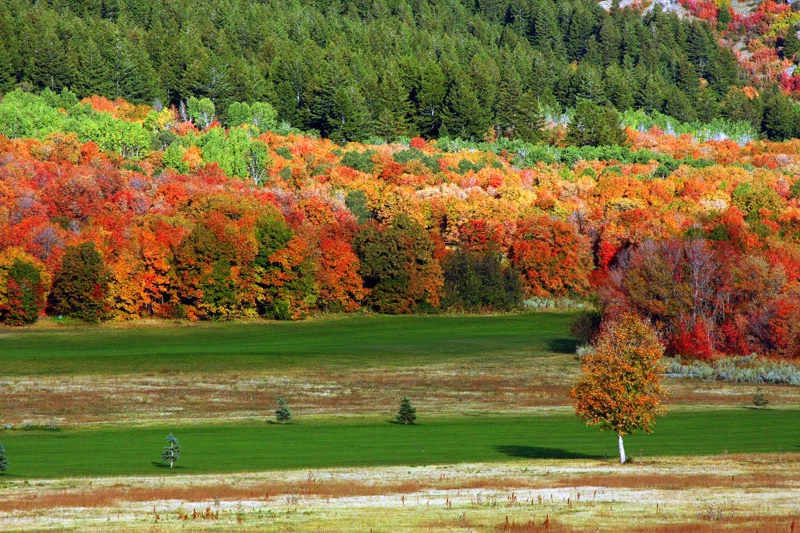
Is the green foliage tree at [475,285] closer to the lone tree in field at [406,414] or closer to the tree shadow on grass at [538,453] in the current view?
the lone tree in field at [406,414]

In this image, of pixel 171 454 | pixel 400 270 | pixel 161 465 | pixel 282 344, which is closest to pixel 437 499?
pixel 171 454

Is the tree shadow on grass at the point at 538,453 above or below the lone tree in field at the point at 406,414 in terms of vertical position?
below

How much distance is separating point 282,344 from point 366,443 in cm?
5448

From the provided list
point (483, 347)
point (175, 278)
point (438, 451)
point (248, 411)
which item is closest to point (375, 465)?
point (438, 451)

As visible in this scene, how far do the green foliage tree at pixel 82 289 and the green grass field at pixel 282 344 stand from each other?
4521mm

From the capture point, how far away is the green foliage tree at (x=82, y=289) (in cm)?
11700

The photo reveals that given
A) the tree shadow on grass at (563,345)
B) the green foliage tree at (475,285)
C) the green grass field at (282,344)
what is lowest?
the tree shadow on grass at (563,345)

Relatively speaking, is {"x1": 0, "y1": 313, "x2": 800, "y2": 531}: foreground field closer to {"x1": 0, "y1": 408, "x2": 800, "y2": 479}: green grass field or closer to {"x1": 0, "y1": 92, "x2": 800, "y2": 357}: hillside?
{"x1": 0, "y1": 408, "x2": 800, "y2": 479}: green grass field

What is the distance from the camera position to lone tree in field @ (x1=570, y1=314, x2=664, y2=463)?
151 ft

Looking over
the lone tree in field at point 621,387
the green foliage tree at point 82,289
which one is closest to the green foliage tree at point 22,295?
the green foliage tree at point 82,289

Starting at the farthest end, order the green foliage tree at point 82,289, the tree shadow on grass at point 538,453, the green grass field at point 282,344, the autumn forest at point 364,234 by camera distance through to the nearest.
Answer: the green foliage tree at point 82,289 < the autumn forest at point 364,234 < the green grass field at point 282,344 < the tree shadow on grass at point 538,453

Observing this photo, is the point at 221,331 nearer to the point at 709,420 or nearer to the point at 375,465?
the point at 709,420

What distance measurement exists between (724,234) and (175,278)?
59.7 m

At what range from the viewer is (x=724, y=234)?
11906cm
